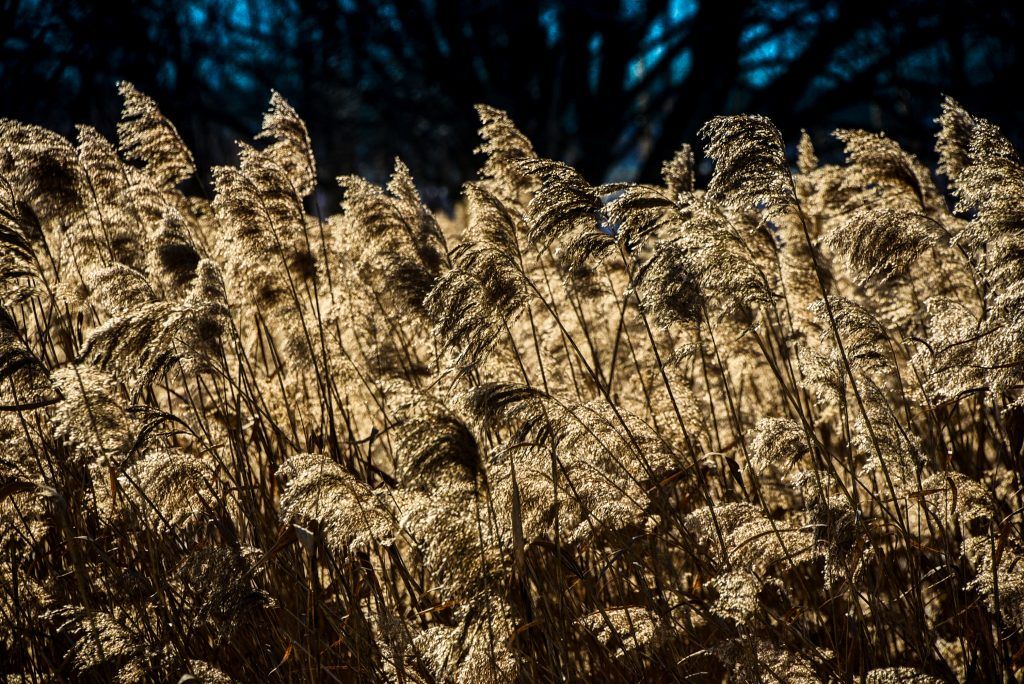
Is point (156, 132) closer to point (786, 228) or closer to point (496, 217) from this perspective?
point (496, 217)

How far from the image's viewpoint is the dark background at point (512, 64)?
14445 mm

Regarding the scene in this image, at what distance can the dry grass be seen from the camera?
246 cm

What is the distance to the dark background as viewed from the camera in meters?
14.4

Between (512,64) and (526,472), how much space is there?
16.7 m

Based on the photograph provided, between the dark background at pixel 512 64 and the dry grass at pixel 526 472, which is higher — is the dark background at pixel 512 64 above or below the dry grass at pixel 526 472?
above

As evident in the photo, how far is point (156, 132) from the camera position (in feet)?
14.4

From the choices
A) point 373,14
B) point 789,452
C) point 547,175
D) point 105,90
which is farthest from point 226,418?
point 373,14

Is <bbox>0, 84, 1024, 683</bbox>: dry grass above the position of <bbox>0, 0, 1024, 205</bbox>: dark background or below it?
below

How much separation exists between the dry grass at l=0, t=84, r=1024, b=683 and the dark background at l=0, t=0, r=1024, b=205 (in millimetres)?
10829

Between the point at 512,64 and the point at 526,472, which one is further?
the point at 512,64

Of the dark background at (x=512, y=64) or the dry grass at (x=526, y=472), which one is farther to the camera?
the dark background at (x=512, y=64)

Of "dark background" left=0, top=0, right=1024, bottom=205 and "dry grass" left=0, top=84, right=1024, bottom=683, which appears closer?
"dry grass" left=0, top=84, right=1024, bottom=683

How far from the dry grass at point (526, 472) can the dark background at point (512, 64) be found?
1083 cm

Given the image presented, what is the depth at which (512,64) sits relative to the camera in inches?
727
